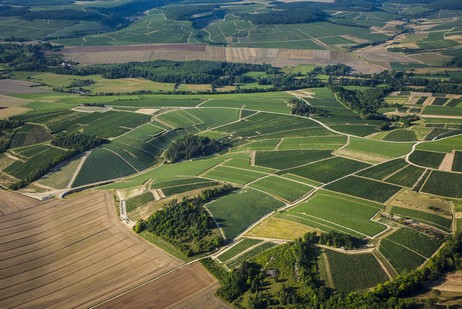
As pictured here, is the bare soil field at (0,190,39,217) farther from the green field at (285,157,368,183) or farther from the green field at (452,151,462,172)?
the green field at (452,151,462,172)

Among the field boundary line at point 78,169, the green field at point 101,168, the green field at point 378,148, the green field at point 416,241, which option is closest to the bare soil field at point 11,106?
the field boundary line at point 78,169

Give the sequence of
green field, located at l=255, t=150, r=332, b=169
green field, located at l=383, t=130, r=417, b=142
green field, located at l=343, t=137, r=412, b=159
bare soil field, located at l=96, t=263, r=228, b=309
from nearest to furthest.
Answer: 1. bare soil field, located at l=96, t=263, r=228, b=309
2. green field, located at l=255, t=150, r=332, b=169
3. green field, located at l=343, t=137, r=412, b=159
4. green field, located at l=383, t=130, r=417, b=142

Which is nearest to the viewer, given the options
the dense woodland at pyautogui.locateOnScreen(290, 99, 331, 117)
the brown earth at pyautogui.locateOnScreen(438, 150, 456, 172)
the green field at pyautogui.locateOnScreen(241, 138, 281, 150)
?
the brown earth at pyautogui.locateOnScreen(438, 150, 456, 172)

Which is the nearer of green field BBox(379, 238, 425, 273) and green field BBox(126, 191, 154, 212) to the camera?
green field BBox(379, 238, 425, 273)

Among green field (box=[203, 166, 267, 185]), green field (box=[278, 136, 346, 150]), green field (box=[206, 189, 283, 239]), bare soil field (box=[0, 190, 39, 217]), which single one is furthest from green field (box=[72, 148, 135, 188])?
green field (box=[278, 136, 346, 150])

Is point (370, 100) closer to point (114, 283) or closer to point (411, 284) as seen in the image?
point (411, 284)

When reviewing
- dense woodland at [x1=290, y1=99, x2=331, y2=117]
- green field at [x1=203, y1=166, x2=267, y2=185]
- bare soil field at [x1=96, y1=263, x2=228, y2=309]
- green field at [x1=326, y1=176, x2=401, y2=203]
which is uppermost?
dense woodland at [x1=290, y1=99, x2=331, y2=117]
